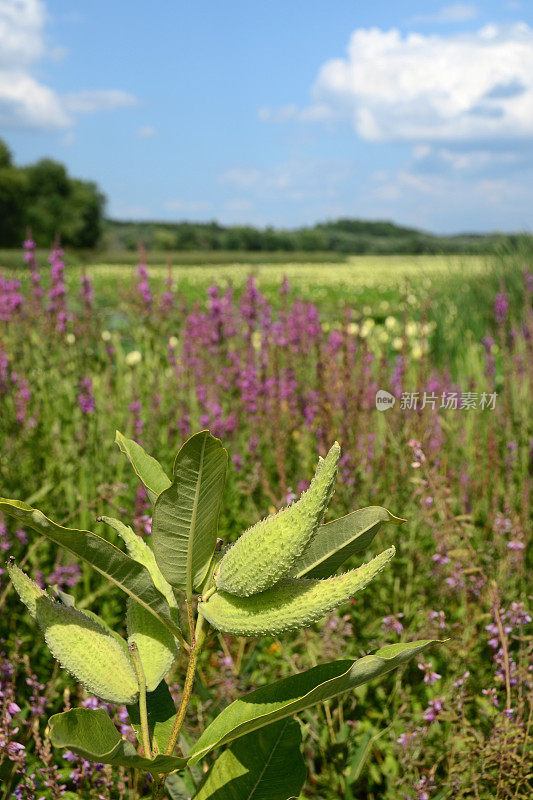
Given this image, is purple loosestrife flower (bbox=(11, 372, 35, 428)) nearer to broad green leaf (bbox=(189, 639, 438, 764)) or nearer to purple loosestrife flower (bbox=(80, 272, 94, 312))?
purple loosestrife flower (bbox=(80, 272, 94, 312))

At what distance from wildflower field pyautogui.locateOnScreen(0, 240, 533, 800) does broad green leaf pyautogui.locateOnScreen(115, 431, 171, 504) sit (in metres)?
0.22

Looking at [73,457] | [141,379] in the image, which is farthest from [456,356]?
[73,457]

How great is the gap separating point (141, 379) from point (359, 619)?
282 centimetres

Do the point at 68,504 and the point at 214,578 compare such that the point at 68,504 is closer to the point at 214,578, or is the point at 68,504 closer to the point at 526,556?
the point at 526,556

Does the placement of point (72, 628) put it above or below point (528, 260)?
below

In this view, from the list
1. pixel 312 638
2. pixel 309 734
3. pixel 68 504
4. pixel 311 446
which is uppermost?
pixel 311 446

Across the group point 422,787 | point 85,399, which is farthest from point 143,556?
point 85,399

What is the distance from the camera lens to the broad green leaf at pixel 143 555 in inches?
36.8

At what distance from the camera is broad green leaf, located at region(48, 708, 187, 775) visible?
2.53 ft

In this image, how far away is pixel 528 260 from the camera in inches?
352

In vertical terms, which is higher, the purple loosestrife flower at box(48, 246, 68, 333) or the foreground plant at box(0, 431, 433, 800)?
the purple loosestrife flower at box(48, 246, 68, 333)

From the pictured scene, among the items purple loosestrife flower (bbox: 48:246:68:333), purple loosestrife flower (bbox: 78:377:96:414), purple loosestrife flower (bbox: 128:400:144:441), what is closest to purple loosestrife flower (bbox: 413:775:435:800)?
purple loosestrife flower (bbox: 128:400:144:441)

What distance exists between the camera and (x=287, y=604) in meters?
0.82

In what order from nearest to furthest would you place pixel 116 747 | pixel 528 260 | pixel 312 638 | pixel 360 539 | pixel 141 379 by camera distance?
pixel 116 747, pixel 360 539, pixel 312 638, pixel 141 379, pixel 528 260
